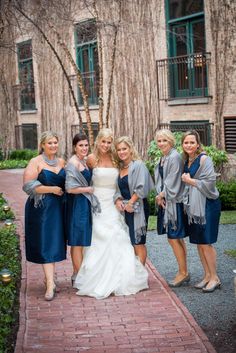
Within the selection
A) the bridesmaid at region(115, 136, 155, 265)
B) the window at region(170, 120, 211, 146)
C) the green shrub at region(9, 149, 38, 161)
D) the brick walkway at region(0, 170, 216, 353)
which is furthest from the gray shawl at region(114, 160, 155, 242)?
the green shrub at region(9, 149, 38, 161)

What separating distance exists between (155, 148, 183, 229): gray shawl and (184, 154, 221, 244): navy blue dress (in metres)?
0.16

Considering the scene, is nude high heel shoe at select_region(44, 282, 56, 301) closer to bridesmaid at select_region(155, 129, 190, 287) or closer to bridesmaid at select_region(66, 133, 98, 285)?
bridesmaid at select_region(66, 133, 98, 285)

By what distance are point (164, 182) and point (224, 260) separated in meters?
2.33

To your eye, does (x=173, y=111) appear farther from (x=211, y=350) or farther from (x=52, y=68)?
(x=211, y=350)

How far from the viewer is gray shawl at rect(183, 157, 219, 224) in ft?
25.6

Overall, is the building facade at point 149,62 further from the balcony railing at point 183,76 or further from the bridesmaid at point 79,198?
the bridesmaid at point 79,198

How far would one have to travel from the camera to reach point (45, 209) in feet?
26.3

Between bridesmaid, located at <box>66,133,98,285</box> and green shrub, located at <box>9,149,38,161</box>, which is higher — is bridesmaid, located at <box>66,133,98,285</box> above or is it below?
above

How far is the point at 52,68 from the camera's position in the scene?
2709 centimetres

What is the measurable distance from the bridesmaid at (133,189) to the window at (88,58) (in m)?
15.1

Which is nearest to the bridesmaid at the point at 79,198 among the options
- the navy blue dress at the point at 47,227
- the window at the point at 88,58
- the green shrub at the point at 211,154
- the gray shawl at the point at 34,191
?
Result: the navy blue dress at the point at 47,227

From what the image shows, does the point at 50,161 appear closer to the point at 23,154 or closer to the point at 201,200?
the point at 201,200

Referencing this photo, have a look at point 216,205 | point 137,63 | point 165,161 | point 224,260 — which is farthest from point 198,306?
point 137,63

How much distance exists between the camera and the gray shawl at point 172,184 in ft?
26.5
